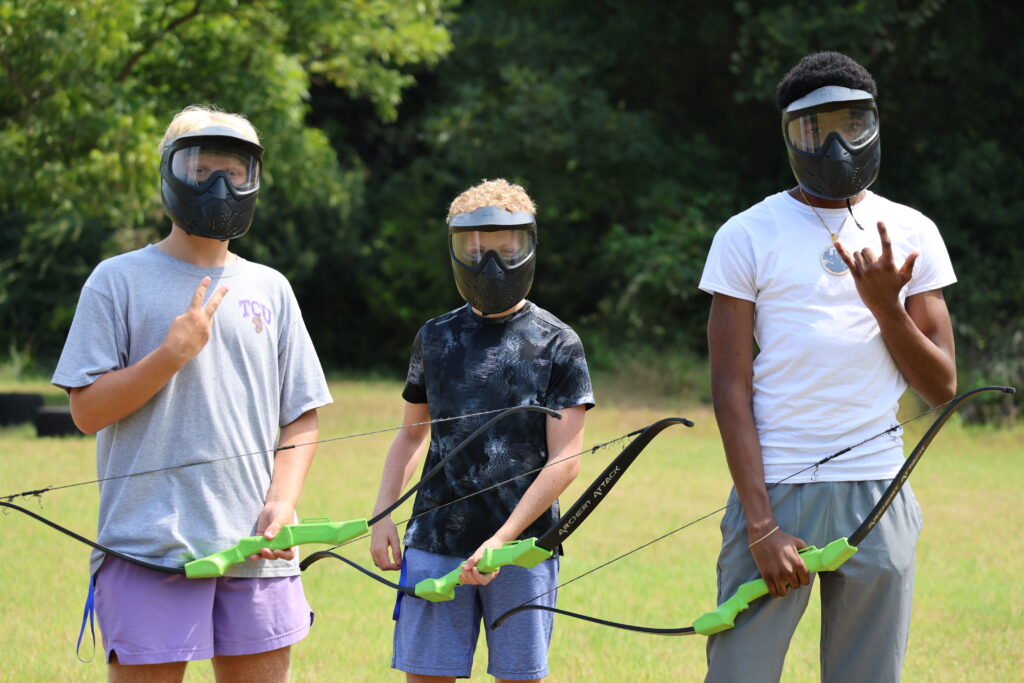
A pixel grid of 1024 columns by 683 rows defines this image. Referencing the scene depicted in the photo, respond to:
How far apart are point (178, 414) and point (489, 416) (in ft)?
3.15

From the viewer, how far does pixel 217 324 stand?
3145mm

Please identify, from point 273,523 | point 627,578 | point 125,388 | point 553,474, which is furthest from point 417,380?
point 627,578

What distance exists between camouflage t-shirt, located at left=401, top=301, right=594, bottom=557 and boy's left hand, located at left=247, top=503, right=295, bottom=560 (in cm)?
55

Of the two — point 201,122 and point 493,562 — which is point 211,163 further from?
point 493,562

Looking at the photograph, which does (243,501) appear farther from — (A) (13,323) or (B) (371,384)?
(A) (13,323)

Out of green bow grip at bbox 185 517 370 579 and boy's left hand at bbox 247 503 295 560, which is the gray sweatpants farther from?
boy's left hand at bbox 247 503 295 560

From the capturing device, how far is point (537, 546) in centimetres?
337

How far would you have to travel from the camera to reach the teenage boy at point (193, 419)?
3.02 m

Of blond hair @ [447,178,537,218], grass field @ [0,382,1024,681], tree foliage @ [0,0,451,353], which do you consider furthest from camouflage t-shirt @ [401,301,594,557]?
tree foliage @ [0,0,451,353]

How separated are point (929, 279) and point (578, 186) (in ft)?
61.5

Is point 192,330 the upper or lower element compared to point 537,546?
upper

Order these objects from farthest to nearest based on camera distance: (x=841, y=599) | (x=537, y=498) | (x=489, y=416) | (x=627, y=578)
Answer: (x=627, y=578), (x=489, y=416), (x=537, y=498), (x=841, y=599)

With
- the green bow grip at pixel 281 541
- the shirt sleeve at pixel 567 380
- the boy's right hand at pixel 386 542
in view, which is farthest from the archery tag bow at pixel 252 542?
the shirt sleeve at pixel 567 380

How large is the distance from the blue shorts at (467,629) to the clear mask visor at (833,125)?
5.01 feet
